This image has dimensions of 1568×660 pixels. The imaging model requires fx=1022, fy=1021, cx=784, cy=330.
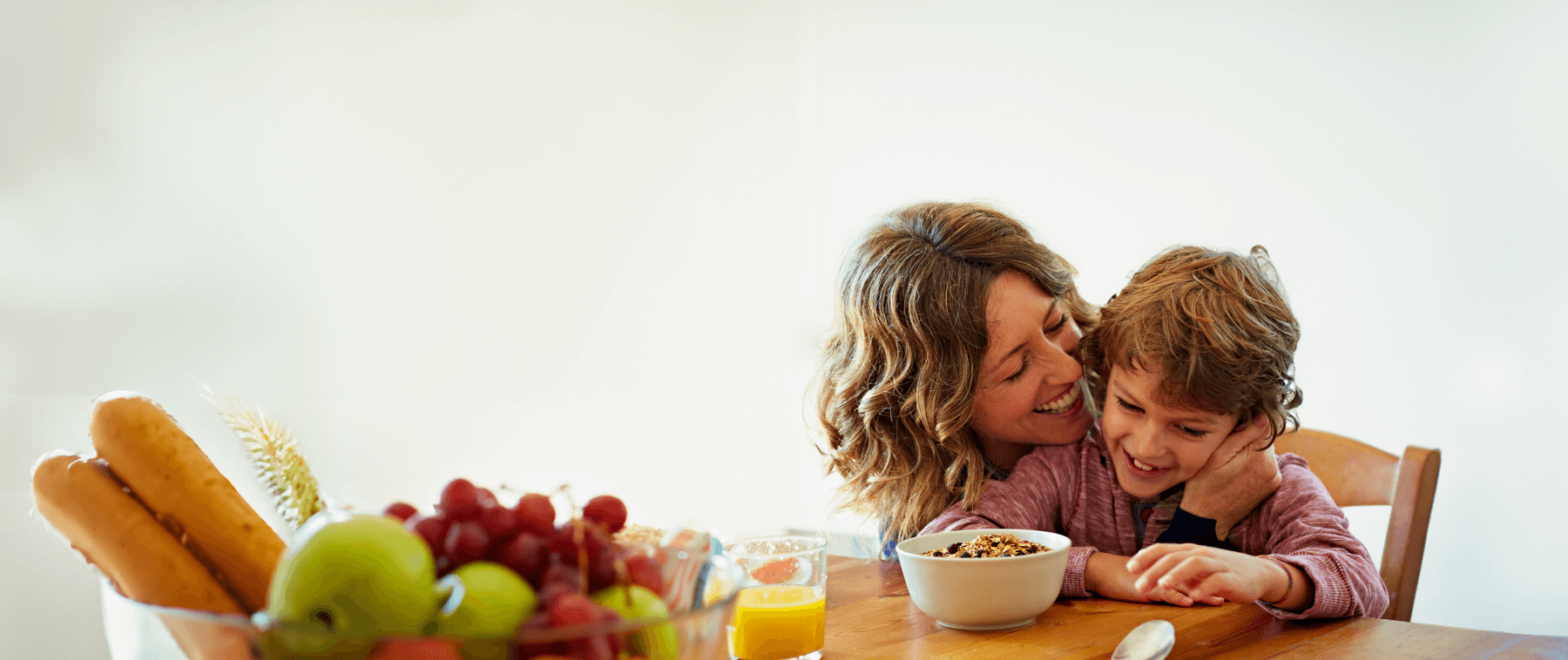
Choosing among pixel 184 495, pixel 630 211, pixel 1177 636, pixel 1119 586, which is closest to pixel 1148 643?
pixel 1177 636

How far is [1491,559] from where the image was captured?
1.78m

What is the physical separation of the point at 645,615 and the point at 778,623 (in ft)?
1.25

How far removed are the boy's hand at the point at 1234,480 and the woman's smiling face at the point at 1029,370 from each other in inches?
7.1

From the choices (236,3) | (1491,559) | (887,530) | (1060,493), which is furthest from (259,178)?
(1491,559)

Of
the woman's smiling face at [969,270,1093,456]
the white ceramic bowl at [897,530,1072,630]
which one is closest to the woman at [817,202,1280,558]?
the woman's smiling face at [969,270,1093,456]

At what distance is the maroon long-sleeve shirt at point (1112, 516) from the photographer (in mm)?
1018

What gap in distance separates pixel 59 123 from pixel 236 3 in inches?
15.6

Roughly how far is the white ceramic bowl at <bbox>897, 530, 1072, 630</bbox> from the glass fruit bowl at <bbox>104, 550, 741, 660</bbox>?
40cm

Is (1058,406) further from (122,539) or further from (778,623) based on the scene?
(122,539)

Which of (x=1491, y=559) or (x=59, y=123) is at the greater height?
(x=59, y=123)

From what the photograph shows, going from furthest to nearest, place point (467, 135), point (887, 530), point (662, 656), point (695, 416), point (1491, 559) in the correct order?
point (695, 416)
point (467, 135)
point (1491, 559)
point (887, 530)
point (662, 656)

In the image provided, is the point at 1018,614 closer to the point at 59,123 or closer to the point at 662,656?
the point at 662,656

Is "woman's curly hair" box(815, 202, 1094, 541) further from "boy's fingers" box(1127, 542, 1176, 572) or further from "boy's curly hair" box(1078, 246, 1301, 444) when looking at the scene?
"boy's fingers" box(1127, 542, 1176, 572)

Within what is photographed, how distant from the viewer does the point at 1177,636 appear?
33.9 inches
